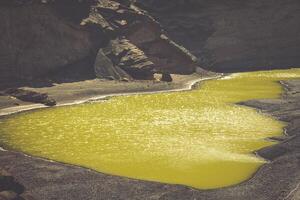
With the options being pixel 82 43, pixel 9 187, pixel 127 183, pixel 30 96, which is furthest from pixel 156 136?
pixel 82 43

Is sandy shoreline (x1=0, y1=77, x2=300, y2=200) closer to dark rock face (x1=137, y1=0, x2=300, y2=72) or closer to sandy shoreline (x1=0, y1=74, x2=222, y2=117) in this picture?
sandy shoreline (x1=0, y1=74, x2=222, y2=117)

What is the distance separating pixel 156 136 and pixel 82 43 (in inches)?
1572

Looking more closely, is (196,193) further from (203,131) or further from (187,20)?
(187,20)

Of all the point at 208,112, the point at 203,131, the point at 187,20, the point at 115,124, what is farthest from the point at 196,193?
the point at 187,20

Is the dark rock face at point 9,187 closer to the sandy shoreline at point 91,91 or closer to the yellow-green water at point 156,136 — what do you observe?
the yellow-green water at point 156,136

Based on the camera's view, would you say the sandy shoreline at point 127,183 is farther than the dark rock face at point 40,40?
No

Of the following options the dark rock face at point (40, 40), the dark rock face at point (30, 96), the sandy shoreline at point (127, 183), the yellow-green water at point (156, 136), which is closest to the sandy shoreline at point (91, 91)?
the dark rock face at point (30, 96)

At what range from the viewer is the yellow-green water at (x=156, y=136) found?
39250mm

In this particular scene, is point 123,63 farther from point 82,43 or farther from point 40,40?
point 40,40

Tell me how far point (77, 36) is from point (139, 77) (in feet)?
41.8

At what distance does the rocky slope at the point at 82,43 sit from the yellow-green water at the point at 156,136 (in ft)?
48.4

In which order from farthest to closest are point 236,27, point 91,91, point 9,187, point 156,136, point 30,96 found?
point 236,27, point 91,91, point 30,96, point 156,136, point 9,187

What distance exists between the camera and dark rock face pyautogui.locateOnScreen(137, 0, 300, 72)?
356 feet

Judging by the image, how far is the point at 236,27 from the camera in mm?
110250
